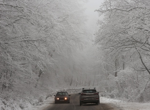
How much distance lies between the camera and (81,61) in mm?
65812

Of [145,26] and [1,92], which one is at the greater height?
[145,26]

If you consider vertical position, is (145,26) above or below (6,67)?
above

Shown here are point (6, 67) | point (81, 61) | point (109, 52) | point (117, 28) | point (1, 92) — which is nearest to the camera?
point (6, 67)

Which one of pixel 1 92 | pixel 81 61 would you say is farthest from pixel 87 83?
pixel 1 92

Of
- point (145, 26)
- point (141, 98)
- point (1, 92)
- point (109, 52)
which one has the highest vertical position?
point (145, 26)

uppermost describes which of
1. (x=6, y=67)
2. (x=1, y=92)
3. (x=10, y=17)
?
(x=10, y=17)

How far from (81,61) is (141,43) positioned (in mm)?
53486

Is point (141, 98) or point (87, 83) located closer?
point (141, 98)

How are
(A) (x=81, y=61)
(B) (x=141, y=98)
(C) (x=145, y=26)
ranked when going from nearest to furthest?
(C) (x=145, y=26)
(B) (x=141, y=98)
(A) (x=81, y=61)

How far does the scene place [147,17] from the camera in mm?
10359

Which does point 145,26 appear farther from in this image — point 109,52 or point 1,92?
point 1,92

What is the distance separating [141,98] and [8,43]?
63.9ft

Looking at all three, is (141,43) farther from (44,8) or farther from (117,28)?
(44,8)

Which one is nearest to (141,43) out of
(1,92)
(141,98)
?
(1,92)
